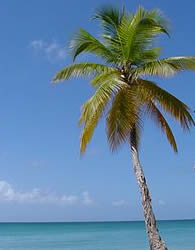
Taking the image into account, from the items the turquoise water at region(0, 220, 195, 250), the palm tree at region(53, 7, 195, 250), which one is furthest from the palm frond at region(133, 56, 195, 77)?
the turquoise water at region(0, 220, 195, 250)

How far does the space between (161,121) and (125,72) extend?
1.77 m

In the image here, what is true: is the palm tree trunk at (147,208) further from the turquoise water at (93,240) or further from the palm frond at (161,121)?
the turquoise water at (93,240)

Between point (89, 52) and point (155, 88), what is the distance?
2.19 metres

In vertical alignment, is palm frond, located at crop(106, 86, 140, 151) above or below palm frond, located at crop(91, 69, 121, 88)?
below

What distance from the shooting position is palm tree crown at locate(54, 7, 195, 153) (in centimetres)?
1256

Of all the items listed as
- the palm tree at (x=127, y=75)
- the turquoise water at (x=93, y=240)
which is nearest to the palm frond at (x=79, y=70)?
the palm tree at (x=127, y=75)

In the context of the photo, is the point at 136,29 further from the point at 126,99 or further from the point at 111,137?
the point at 111,137

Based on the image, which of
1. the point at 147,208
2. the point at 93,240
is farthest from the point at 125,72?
the point at 93,240

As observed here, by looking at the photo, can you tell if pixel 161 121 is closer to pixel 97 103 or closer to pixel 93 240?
pixel 97 103

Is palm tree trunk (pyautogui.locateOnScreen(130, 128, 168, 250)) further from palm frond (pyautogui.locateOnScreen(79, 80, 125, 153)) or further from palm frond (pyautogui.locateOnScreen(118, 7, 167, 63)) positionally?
palm frond (pyautogui.locateOnScreen(118, 7, 167, 63))

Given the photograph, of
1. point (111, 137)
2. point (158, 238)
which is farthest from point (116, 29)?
point (158, 238)

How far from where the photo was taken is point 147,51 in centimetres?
1327

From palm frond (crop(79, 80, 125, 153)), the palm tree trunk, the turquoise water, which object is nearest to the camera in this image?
the palm tree trunk

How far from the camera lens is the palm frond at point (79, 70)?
1337 cm
